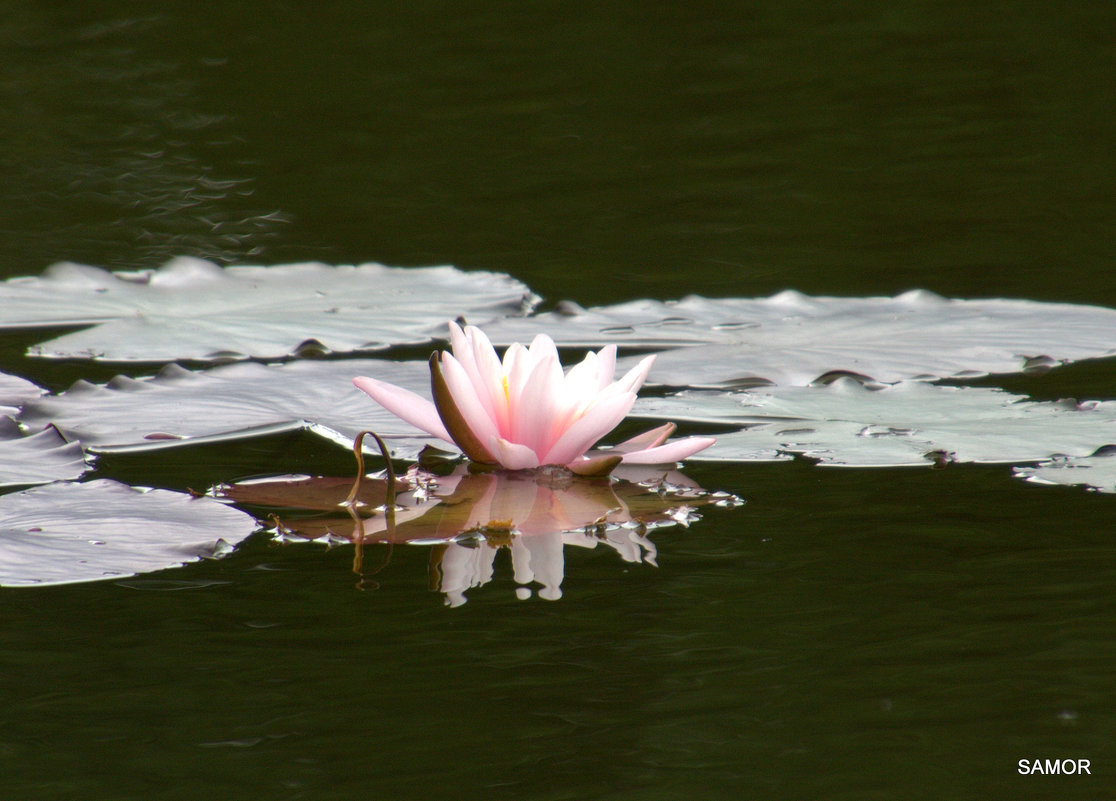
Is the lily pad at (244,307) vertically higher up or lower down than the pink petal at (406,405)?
higher up

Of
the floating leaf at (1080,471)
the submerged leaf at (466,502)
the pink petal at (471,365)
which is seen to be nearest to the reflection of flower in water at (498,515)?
the submerged leaf at (466,502)

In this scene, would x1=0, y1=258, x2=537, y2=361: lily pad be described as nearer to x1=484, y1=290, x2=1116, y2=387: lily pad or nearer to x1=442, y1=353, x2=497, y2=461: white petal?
x1=484, y1=290, x2=1116, y2=387: lily pad

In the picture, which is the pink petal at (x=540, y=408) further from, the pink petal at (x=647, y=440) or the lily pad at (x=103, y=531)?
the lily pad at (x=103, y=531)

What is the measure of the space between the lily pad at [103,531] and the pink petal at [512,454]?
1.19 ft

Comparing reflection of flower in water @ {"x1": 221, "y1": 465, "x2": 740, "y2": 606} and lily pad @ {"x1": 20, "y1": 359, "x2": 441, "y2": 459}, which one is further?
lily pad @ {"x1": 20, "y1": 359, "x2": 441, "y2": 459}

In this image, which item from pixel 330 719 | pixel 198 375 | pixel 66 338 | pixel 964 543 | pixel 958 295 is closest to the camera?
pixel 330 719

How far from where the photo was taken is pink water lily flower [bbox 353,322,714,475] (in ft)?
5.39

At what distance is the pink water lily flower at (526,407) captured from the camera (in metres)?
1.64

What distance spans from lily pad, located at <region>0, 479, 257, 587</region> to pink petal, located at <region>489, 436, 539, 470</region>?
0.36 meters

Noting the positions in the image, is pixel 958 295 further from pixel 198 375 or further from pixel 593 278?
pixel 198 375

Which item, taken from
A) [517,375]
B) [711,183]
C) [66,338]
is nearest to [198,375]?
[66,338]

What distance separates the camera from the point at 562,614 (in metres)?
1.21

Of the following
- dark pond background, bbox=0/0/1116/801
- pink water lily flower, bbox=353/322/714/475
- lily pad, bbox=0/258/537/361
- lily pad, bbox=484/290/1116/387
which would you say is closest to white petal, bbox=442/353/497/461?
pink water lily flower, bbox=353/322/714/475

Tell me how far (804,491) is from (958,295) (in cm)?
139
